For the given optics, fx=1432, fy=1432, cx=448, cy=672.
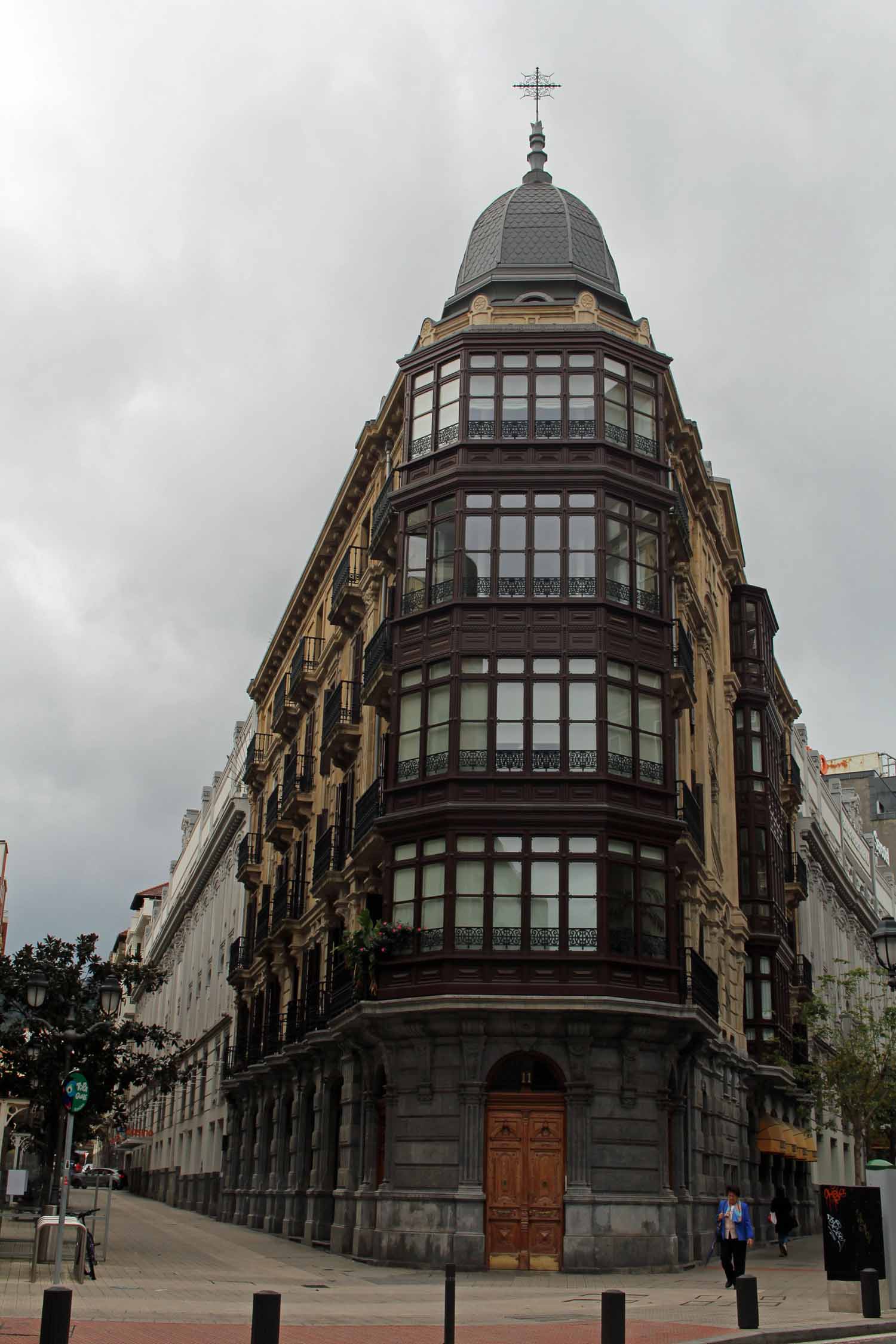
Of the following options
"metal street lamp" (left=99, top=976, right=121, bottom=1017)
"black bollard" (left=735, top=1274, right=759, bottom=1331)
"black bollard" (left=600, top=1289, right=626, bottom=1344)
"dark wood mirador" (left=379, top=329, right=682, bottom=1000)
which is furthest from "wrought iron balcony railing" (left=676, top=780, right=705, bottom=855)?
"black bollard" (left=600, top=1289, right=626, bottom=1344)

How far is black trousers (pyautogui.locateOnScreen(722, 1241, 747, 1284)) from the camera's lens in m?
25.7

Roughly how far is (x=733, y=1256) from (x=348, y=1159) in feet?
36.3

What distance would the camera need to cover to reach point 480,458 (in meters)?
34.5

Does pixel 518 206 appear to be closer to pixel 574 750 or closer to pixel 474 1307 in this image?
pixel 574 750

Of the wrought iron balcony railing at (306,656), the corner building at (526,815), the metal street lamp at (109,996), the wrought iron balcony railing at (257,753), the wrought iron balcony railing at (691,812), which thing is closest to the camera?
the metal street lamp at (109,996)

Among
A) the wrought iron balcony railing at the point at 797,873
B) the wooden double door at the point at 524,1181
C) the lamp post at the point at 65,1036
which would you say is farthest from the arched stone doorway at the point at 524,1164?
the wrought iron balcony railing at the point at 797,873

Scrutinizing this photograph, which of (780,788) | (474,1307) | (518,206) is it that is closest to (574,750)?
(474,1307)

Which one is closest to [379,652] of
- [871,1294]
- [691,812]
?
[691,812]

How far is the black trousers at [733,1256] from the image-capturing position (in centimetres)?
2566

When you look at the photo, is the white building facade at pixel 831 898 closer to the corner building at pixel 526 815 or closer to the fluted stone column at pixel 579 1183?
the corner building at pixel 526 815

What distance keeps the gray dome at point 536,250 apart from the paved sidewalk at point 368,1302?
2371cm

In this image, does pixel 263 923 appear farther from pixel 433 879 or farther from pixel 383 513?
pixel 433 879

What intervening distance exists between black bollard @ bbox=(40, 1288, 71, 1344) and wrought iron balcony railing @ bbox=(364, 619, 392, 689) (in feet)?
75.1

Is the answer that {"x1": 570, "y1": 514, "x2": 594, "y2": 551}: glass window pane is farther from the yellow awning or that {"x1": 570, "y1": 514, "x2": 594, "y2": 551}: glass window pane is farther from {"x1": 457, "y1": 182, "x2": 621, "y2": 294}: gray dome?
the yellow awning
